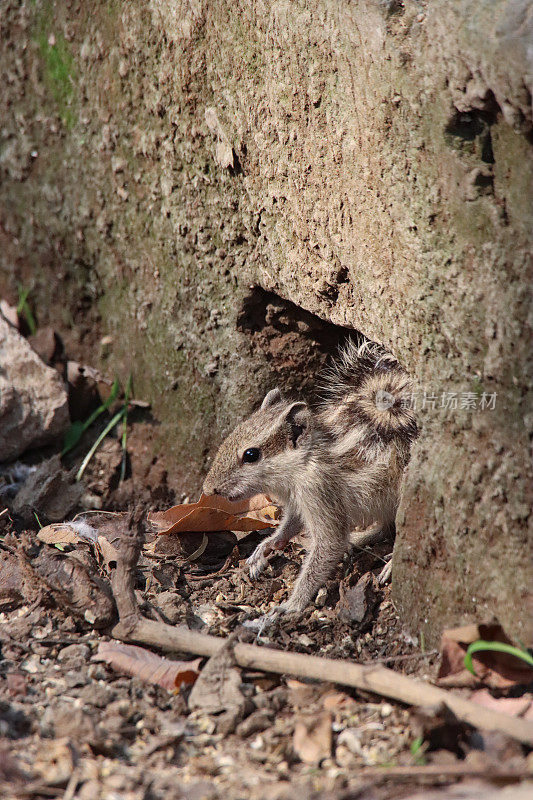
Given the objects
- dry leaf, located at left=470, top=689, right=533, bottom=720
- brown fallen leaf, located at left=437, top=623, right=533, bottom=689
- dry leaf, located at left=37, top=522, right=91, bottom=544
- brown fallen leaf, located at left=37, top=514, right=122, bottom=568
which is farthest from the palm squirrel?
dry leaf, located at left=470, top=689, right=533, bottom=720

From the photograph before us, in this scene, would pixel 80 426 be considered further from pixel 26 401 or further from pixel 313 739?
pixel 313 739

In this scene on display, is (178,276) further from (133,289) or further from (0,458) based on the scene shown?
(0,458)

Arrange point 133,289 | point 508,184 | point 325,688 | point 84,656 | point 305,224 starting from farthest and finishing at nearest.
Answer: point 133,289
point 305,224
point 84,656
point 325,688
point 508,184

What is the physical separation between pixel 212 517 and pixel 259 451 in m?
0.49

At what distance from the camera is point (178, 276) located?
4699mm

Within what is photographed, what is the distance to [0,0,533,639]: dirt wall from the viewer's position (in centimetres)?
294

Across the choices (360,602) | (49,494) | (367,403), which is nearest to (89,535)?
(49,494)

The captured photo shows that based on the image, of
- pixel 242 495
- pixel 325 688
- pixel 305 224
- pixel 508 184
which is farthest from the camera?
pixel 242 495

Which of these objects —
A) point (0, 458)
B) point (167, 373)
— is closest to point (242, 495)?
point (167, 373)

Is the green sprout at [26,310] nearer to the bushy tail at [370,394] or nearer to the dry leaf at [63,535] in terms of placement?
the dry leaf at [63,535]

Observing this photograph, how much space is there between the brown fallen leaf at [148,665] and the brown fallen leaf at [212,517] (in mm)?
1063

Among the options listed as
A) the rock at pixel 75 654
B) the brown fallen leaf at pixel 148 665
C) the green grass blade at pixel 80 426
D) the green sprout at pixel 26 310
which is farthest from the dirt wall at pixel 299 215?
the rock at pixel 75 654

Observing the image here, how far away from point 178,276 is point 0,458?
1.62 metres

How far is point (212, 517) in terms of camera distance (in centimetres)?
450
